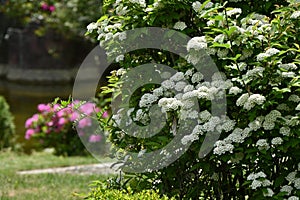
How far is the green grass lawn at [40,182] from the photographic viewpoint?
19.9ft

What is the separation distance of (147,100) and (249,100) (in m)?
0.61

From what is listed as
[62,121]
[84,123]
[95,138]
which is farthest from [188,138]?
[62,121]

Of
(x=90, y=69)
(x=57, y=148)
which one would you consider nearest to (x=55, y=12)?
(x=90, y=69)

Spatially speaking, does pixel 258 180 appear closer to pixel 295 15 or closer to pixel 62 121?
pixel 295 15

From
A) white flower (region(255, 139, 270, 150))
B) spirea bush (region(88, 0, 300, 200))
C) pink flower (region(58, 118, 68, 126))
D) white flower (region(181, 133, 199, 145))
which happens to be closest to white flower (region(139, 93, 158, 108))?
spirea bush (region(88, 0, 300, 200))

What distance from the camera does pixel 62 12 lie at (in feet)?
55.7

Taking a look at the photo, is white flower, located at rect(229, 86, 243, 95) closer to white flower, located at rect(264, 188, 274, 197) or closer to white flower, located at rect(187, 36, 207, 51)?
white flower, located at rect(187, 36, 207, 51)

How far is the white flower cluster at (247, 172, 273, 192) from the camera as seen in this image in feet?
11.2

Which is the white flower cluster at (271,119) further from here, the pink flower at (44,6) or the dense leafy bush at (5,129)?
the pink flower at (44,6)

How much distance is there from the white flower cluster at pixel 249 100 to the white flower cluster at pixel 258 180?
397mm

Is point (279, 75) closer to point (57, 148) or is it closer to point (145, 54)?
point (145, 54)

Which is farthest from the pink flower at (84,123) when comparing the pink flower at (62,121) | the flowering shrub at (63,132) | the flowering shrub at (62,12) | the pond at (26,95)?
the flowering shrub at (62,12)

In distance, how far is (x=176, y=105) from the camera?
3387mm

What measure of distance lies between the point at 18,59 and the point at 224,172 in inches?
732
